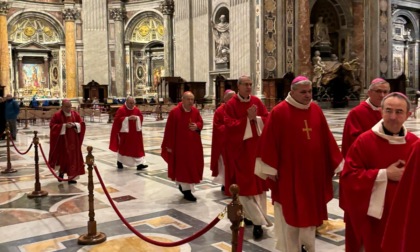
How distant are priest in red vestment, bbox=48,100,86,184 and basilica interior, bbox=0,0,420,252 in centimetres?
35

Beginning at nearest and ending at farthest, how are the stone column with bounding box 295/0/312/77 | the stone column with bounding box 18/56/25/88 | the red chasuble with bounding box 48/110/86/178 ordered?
the red chasuble with bounding box 48/110/86/178
the stone column with bounding box 295/0/312/77
the stone column with bounding box 18/56/25/88

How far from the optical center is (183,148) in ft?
22.6

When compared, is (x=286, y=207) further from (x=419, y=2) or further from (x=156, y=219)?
(x=419, y=2)

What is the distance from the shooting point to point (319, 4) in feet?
86.7

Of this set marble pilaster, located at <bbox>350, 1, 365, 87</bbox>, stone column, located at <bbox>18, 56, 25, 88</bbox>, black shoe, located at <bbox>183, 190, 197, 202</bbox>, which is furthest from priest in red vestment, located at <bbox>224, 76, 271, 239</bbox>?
stone column, located at <bbox>18, 56, 25, 88</bbox>

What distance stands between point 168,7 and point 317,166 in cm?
2769

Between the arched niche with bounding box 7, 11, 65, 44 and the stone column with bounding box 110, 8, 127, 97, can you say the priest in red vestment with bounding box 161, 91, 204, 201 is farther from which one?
the arched niche with bounding box 7, 11, 65, 44

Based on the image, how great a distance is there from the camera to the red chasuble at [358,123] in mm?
4352

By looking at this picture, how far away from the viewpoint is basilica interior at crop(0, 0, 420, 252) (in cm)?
639

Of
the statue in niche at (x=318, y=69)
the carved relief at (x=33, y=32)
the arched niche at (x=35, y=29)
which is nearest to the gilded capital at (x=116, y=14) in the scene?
the arched niche at (x=35, y=29)

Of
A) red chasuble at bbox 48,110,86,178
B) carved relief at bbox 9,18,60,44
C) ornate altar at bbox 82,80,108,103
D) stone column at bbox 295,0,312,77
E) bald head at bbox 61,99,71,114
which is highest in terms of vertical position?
carved relief at bbox 9,18,60,44

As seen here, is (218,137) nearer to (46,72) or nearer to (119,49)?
(119,49)

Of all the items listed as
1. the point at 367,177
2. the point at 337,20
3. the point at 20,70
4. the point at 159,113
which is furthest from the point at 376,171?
the point at 20,70

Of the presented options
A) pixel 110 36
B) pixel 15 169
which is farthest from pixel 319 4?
pixel 15 169
